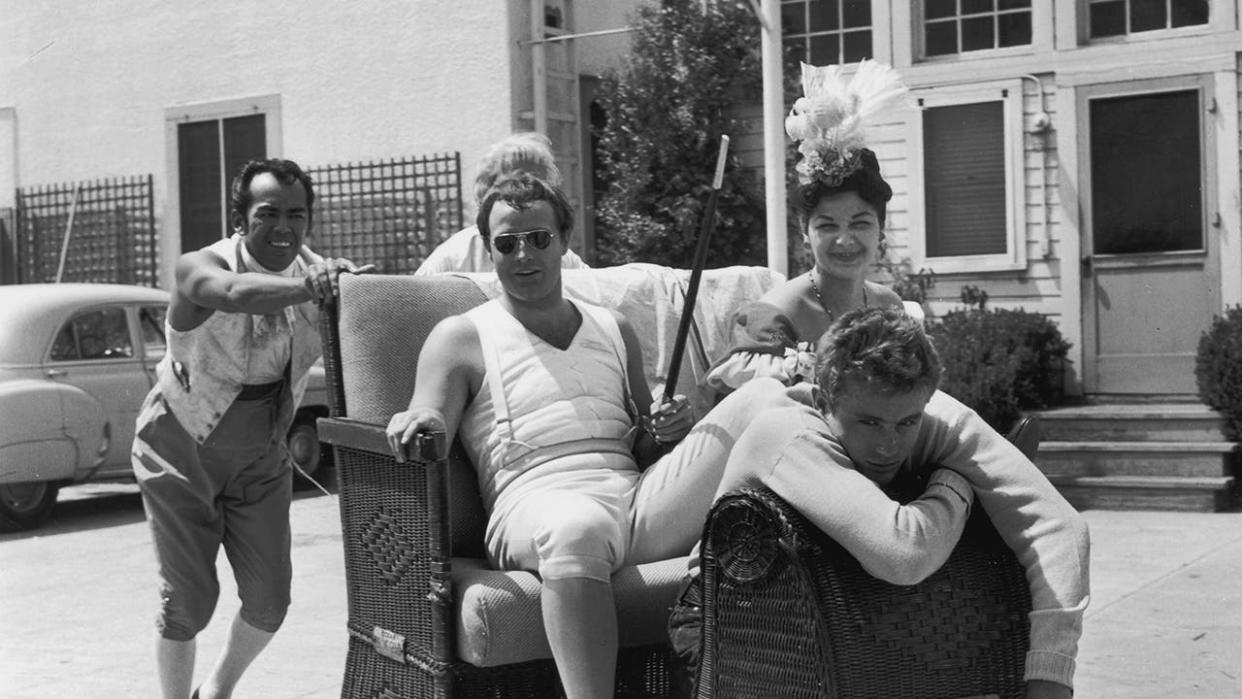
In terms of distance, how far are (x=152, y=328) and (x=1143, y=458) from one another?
603 cm

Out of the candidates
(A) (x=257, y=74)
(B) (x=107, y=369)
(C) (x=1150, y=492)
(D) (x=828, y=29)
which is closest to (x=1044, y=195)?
(D) (x=828, y=29)

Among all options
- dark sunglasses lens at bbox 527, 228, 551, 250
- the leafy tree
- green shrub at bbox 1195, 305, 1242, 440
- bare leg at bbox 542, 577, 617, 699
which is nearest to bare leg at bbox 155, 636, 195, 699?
bare leg at bbox 542, 577, 617, 699

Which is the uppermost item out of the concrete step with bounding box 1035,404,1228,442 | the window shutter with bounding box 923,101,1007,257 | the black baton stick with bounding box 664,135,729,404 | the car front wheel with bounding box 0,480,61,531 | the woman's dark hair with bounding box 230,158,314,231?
the window shutter with bounding box 923,101,1007,257

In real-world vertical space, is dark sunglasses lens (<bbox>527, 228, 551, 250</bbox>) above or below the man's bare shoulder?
above

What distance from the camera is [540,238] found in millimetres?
3547

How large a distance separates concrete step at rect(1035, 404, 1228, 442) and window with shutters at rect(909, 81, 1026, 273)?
130 cm

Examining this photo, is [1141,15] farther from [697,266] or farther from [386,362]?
[697,266]

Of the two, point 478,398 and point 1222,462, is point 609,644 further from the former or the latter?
point 1222,462

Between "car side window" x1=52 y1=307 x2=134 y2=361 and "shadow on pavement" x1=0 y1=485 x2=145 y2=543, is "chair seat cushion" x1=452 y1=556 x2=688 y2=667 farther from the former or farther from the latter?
"car side window" x1=52 y1=307 x2=134 y2=361

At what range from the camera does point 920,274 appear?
10727 mm

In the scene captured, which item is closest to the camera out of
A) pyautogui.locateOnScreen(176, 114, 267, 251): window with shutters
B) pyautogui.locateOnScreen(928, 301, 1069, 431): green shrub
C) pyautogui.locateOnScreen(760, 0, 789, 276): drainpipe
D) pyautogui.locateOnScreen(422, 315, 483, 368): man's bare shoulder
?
pyautogui.locateOnScreen(422, 315, 483, 368): man's bare shoulder

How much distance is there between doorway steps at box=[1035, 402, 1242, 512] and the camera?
881 cm

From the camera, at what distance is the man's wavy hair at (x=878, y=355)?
2523mm

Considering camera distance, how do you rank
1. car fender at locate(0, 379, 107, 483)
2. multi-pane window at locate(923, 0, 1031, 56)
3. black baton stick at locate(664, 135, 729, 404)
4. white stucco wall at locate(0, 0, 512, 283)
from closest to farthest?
black baton stick at locate(664, 135, 729, 404), car fender at locate(0, 379, 107, 483), multi-pane window at locate(923, 0, 1031, 56), white stucco wall at locate(0, 0, 512, 283)
